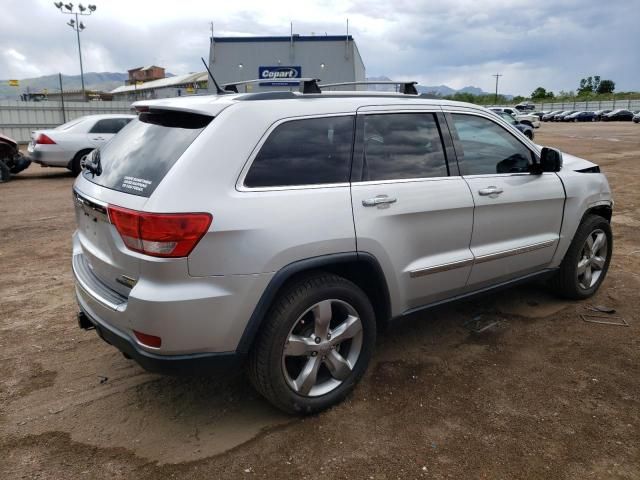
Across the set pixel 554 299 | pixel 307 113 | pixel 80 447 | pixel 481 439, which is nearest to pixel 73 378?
pixel 80 447

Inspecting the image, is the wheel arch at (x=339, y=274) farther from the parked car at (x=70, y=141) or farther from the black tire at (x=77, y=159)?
the black tire at (x=77, y=159)

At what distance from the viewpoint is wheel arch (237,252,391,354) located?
264 centimetres

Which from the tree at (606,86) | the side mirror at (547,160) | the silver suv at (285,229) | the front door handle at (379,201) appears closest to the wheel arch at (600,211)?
the side mirror at (547,160)

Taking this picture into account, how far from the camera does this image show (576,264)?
4480 mm

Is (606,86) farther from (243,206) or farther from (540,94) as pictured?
(243,206)

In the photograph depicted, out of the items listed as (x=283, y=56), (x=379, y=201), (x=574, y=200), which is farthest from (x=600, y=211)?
(x=283, y=56)

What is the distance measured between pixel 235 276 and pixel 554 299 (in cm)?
338

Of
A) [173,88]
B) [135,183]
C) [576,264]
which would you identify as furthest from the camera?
[173,88]

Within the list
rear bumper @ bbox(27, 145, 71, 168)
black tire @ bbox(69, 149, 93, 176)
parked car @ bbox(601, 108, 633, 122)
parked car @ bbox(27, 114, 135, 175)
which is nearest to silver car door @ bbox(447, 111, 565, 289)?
parked car @ bbox(27, 114, 135, 175)

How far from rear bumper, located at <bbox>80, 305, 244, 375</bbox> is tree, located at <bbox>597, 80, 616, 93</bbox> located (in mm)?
104410

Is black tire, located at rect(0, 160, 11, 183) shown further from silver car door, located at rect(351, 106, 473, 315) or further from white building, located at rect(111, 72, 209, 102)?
white building, located at rect(111, 72, 209, 102)

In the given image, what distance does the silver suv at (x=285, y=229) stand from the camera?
98.4 inches

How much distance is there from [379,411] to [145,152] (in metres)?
1.95

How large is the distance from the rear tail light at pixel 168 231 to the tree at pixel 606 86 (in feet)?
343
